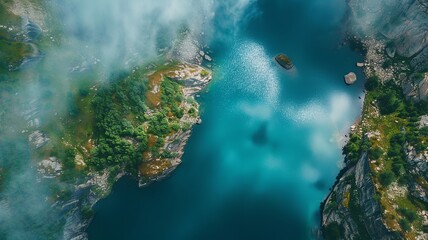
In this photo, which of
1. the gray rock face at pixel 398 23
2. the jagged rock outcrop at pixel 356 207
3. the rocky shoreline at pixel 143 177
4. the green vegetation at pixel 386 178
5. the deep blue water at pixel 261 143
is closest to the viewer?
the jagged rock outcrop at pixel 356 207

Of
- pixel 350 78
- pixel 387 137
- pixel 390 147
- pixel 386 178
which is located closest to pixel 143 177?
pixel 386 178

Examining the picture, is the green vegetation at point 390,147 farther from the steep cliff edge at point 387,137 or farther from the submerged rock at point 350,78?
the submerged rock at point 350,78

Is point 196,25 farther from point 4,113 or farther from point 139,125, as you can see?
point 4,113

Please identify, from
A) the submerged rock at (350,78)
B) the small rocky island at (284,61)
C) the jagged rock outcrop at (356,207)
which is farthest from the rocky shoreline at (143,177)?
the jagged rock outcrop at (356,207)

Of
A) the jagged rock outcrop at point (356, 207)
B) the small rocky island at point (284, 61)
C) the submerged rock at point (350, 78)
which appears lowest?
the jagged rock outcrop at point (356, 207)

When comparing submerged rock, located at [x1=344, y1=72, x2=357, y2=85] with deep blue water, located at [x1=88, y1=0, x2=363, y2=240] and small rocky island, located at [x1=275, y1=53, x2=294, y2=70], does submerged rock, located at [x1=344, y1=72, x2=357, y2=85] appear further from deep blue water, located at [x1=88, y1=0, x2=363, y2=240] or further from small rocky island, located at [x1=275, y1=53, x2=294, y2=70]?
small rocky island, located at [x1=275, y1=53, x2=294, y2=70]

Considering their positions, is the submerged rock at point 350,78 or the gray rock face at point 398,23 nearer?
the gray rock face at point 398,23

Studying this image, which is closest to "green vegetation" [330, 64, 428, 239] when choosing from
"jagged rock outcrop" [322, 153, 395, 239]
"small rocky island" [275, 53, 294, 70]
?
"jagged rock outcrop" [322, 153, 395, 239]
